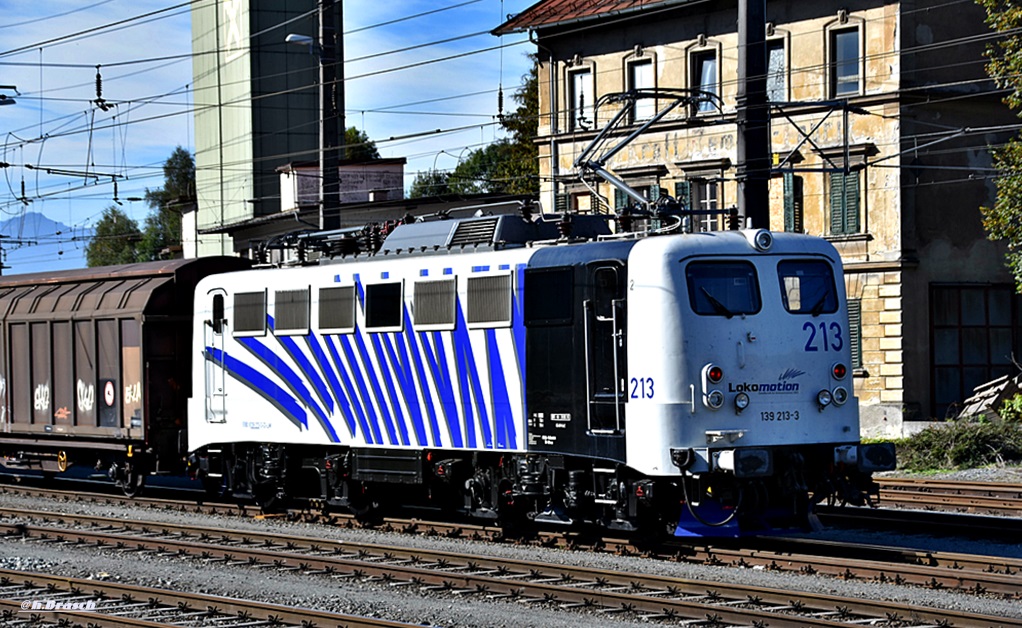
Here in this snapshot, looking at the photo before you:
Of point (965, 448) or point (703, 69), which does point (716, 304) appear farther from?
point (703, 69)

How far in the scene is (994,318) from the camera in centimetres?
3466

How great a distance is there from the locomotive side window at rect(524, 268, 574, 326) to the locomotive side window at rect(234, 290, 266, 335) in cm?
539

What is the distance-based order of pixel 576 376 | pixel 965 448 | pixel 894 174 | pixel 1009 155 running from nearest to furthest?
pixel 576 376, pixel 965 448, pixel 1009 155, pixel 894 174

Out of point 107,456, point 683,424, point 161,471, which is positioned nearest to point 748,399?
point 683,424

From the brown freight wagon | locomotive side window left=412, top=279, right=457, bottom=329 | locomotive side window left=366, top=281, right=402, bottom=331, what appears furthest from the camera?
the brown freight wagon

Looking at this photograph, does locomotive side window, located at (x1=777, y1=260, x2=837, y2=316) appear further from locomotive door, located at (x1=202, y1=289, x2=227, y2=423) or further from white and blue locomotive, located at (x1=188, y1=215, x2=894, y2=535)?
locomotive door, located at (x1=202, y1=289, x2=227, y2=423)

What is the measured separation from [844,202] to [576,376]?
19812mm

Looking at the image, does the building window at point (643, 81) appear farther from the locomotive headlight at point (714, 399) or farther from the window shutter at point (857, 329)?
the locomotive headlight at point (714, 399)

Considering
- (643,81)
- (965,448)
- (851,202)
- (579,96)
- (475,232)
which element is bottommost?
(965,448)

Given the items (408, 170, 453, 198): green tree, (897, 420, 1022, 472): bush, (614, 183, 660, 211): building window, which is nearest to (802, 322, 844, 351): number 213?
(897, 420, 1022, 472): bush

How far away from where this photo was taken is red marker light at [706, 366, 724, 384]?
47.9 feet

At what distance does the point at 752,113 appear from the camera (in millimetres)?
20469

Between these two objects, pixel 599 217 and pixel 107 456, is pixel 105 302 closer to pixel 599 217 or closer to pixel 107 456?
pixel 107 456

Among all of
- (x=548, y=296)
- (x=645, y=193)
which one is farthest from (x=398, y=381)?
(x=645, y=193)
